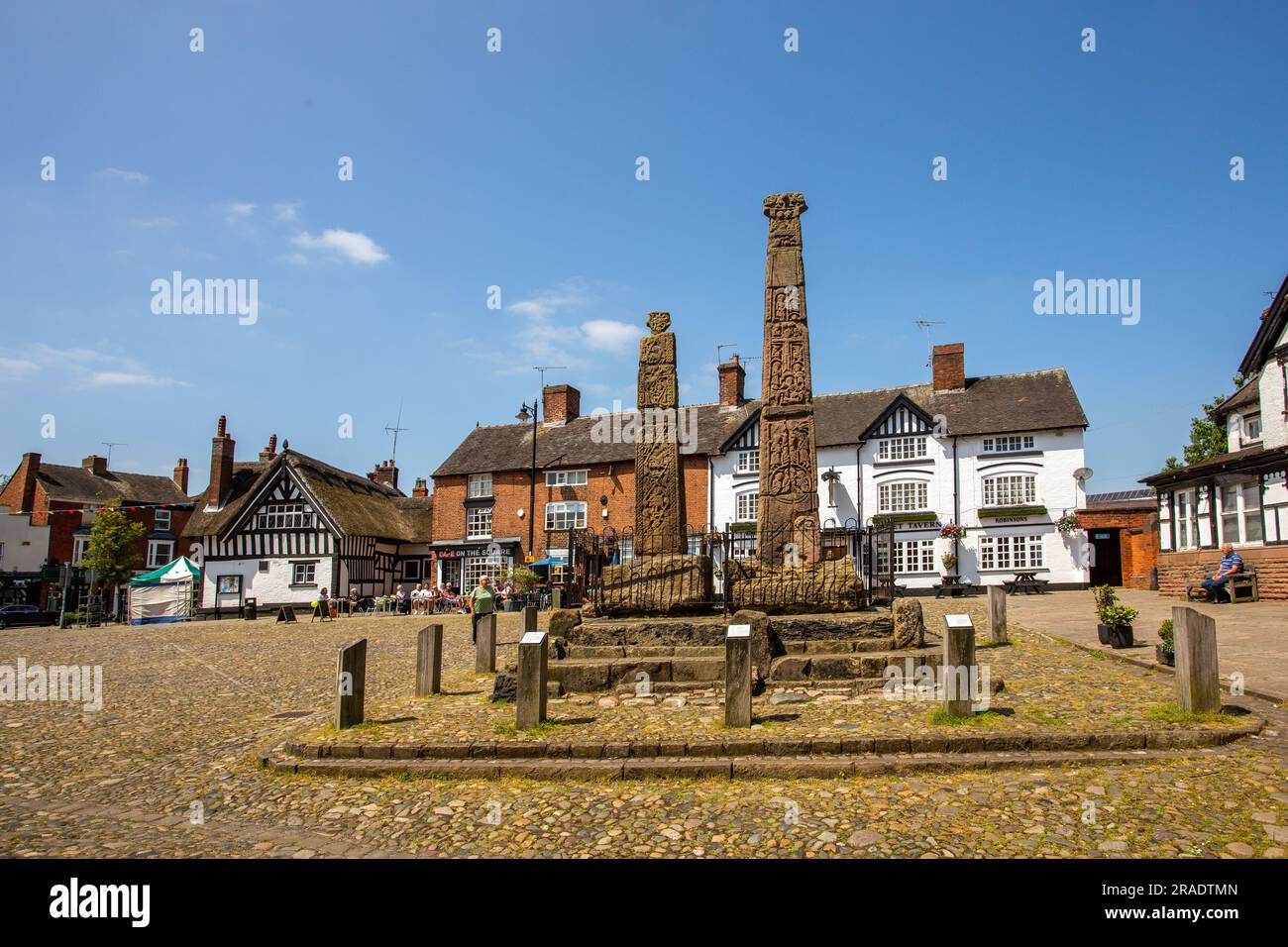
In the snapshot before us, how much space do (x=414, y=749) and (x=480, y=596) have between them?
9.43 meters

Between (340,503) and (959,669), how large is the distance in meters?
37.6

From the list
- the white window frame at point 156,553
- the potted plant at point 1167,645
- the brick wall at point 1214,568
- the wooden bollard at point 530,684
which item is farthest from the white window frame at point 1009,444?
the white window frame at point 156,553

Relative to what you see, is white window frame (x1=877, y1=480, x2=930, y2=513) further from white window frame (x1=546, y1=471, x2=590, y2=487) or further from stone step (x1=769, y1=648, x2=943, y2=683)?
stone step (x1=769, y1=648, x2=943, y2=683)

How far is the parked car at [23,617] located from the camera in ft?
121

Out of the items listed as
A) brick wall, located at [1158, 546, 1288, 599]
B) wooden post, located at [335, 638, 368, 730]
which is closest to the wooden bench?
brick wall, located at [1158, 546, 1288, 599]

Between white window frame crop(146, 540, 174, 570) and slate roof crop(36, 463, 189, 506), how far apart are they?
2649mm

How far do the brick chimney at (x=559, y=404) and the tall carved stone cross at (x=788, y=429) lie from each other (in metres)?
31.2

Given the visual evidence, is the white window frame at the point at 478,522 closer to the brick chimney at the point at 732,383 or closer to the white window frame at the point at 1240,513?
the brick chimney at the point at 732,383
